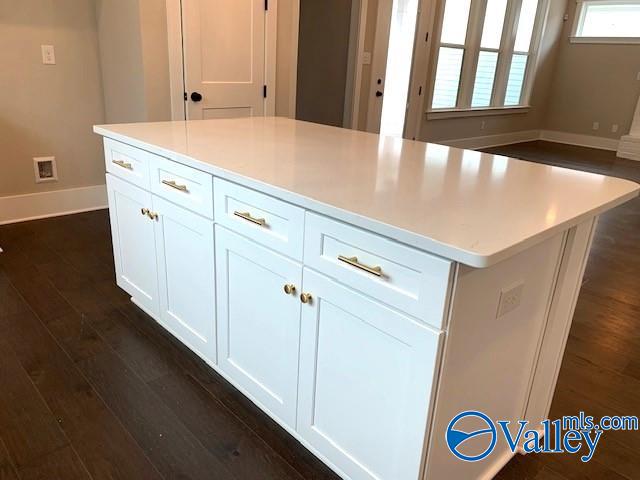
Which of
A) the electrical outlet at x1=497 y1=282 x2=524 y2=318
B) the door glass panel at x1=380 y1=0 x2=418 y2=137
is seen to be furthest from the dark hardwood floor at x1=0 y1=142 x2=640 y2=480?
the door glass panel at x1=380 y1=0 x2=418 y2=137

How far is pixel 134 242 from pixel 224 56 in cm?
188

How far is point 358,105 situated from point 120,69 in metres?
2.27

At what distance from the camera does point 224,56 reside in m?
3.57

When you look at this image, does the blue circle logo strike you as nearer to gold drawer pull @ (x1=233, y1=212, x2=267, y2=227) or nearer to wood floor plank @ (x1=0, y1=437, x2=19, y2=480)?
gold drawer pull @ (x1=233, y1=212, x2=267, y2=227)

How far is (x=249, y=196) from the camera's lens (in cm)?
153

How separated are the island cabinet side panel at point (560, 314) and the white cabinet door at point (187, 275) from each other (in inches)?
45.7

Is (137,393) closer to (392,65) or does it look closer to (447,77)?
(392,65)

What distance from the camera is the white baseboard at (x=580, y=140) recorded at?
806 cm

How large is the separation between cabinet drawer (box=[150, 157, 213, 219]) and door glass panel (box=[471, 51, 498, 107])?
611 cm

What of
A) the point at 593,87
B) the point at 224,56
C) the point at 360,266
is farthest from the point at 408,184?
the point at 593,87

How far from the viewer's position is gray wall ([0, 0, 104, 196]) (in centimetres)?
328

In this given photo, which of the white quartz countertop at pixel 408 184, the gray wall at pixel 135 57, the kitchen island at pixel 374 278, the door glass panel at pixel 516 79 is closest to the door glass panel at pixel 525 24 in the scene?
the door glass panel at pixel 516 79

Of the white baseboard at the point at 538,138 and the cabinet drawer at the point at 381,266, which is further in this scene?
the white baseboard at the point at 538,138

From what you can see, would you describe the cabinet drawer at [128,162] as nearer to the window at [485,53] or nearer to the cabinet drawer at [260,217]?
the cabinet drawer at [260,217]
